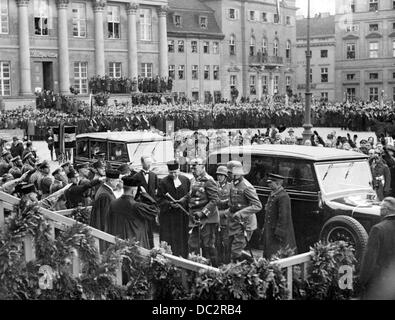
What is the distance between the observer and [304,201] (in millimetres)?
11969

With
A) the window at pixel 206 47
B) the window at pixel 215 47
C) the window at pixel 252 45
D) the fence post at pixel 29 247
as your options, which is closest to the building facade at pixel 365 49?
the window at pixel 252 45

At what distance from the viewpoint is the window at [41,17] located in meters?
51.1

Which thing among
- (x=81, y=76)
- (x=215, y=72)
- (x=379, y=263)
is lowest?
(x=379, y=263)

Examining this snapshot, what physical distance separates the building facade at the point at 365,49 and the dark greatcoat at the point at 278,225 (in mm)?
→ 65592

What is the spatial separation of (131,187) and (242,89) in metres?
64.2

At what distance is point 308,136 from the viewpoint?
25.6 metres

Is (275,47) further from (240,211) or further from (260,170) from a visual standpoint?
(240,211)

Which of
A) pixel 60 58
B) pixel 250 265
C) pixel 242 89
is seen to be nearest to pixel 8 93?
pixel 60 58

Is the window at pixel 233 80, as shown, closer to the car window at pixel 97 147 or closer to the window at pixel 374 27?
the window at pixel 374 27

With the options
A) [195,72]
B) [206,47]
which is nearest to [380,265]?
[195,72]

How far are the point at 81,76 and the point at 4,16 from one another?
25.1 ft

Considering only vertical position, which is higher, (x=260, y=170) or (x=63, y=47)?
(x=63, y=47)

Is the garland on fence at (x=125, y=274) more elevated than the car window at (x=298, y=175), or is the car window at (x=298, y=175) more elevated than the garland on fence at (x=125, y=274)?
the car window at (x=298, y=175)

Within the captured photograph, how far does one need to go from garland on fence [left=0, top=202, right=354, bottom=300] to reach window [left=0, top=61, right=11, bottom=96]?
44.1 m
